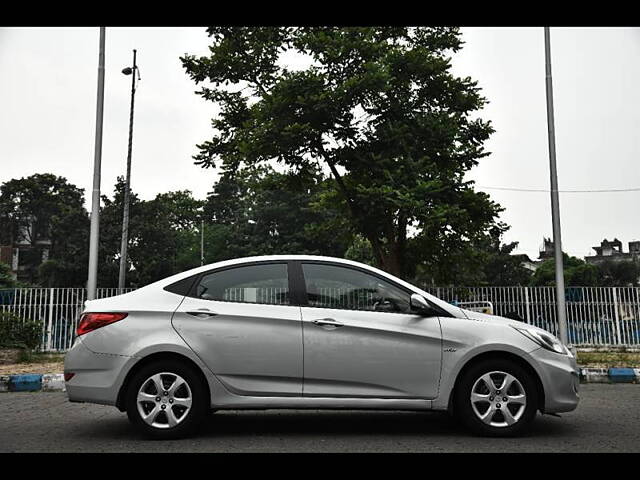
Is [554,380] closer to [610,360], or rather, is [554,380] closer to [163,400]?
[163,400]

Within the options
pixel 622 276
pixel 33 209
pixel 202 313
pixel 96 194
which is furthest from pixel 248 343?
pixel 33 209

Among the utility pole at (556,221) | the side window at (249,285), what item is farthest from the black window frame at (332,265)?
the utility pole at (556,221)

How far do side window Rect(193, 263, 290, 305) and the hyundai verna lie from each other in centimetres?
12

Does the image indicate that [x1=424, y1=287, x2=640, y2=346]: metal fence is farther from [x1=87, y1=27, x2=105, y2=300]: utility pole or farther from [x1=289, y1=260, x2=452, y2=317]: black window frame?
[x1=289, y1=260, x2=452, y2=317]: black window frame

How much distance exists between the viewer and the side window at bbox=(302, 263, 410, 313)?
5453 millimetres

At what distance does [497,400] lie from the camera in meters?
5.25

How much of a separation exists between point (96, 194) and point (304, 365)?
8268 mm

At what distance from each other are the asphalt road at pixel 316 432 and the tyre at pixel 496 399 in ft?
0.40

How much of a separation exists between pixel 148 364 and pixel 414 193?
36.9ft

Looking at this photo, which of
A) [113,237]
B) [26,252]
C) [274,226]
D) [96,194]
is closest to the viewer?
[96,194]

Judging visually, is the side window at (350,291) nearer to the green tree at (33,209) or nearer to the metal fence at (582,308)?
the metal fence at (582,308)

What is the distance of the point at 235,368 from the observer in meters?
5.23

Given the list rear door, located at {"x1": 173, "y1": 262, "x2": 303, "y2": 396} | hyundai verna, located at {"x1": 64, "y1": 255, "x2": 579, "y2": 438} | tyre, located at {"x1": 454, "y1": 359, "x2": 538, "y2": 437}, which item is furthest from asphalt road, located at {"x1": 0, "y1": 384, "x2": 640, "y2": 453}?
rear door, located at {"x1": 173, "y1": 262, "x2": 303, "y2": 396}
